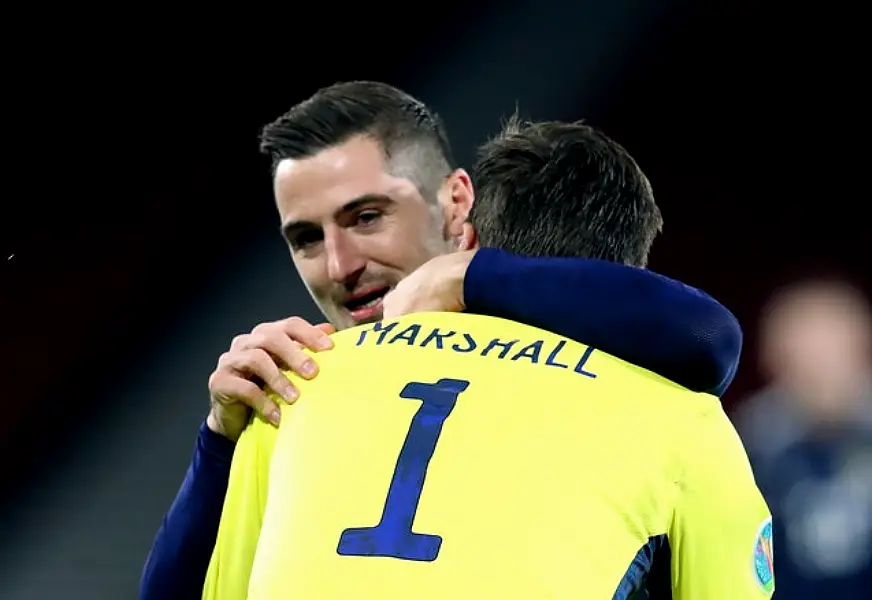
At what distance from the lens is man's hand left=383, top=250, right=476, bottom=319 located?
3.23ft

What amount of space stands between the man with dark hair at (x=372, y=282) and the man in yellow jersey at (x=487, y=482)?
0.08 ft

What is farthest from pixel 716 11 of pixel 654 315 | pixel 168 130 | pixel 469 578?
pixel 469 578

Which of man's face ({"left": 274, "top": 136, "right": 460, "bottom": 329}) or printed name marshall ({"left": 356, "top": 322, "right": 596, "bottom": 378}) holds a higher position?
man's face ({"left": 274, "top": 136, "right": 460, "bottom": 329})

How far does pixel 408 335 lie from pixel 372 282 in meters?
0.61

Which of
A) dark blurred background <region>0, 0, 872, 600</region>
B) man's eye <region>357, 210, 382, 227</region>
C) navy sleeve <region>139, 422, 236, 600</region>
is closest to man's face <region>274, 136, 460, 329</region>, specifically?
man's eye <region>357, 210, 382, 227</region>

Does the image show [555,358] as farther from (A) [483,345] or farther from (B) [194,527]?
(B) [194,527]

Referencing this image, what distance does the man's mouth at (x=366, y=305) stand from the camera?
1.52 metres

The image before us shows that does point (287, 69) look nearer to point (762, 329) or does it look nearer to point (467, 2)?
point (467, 2)

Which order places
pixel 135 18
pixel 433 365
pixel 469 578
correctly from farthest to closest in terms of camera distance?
1. pixel 135 18
2. pixel 433 365
3. pixel 469 578

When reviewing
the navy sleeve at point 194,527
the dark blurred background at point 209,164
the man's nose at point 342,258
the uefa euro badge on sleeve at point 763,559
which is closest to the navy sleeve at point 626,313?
the uefa euro badge on sleeve at point 763,559

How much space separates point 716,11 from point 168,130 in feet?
5.00

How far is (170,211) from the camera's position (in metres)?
3.21

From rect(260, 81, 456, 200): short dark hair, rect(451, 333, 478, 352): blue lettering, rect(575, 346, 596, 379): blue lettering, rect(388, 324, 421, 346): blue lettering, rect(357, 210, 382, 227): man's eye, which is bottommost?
rect(575, 346, 596, 379): blue lettering

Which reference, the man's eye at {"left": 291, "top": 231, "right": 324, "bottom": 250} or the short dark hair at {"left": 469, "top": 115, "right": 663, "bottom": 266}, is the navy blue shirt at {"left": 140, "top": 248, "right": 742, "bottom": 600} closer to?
the short dark hair at {"left": 469, "top": 115, "right": 663, "bottom": 266}
